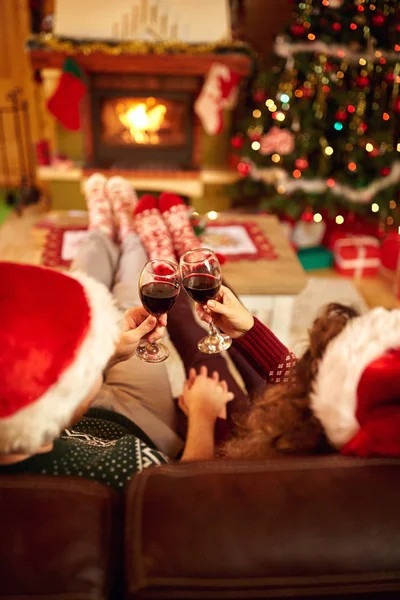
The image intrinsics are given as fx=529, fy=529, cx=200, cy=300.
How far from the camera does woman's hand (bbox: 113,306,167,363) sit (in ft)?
4.06

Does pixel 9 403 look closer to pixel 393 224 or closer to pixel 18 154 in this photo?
pixel 393 224

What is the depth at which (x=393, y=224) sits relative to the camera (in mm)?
3340

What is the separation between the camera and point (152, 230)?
1.97 meters

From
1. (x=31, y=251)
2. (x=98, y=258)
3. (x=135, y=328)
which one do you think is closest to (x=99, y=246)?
(x=98, y=258)

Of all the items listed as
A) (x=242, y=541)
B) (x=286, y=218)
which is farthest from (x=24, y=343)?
(x=286, y=218)

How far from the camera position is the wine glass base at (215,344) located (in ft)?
4.39

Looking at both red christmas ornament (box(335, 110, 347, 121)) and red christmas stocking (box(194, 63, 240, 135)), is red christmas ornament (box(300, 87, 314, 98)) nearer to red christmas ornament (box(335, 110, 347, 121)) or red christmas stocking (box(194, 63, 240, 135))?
red christmas ornament (box(335, 110, 347, 121))

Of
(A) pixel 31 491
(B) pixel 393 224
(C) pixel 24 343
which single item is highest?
(C) pixel 24 343

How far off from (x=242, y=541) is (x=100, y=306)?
0.43m

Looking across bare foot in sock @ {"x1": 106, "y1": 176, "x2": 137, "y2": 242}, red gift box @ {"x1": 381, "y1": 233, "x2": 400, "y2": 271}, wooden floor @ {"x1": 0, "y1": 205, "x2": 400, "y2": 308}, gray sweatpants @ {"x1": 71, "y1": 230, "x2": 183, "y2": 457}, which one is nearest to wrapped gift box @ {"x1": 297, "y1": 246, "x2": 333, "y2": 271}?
wooden floor @ {"x1": 0, "y1": 205, "x2": 400, "y2": 308}

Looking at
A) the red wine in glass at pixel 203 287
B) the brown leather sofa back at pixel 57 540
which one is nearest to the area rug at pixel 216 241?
the red wine in glass at pixel 203 287

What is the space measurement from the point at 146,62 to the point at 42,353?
2672 mm

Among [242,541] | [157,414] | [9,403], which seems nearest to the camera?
[242,541]

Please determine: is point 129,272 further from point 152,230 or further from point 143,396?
point 143,396
